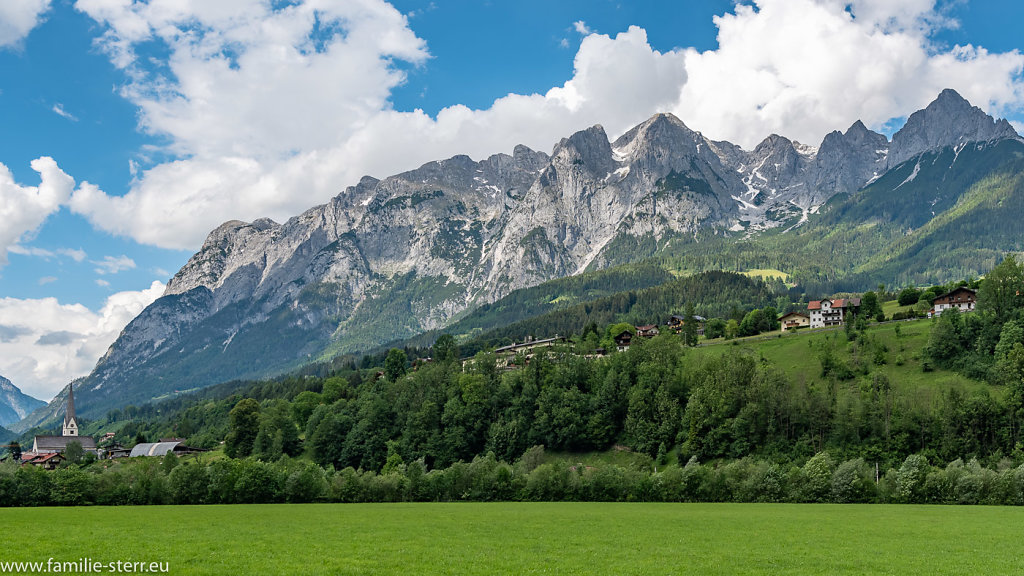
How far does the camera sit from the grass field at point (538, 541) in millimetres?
31172

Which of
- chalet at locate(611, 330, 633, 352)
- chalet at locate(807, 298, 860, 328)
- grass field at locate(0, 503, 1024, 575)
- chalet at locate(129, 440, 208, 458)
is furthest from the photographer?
chalet at locate(611, 330, 633, 352)

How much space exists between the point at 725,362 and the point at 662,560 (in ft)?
286

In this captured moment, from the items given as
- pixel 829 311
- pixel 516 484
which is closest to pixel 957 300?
pixel 829 311

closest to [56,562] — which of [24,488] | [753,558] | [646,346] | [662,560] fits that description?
[662,560]

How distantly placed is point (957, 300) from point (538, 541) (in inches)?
5794

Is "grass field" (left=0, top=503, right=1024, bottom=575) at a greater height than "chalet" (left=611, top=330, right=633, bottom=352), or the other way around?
"chalet" (left=611, top=330, right=633, bottom=352)

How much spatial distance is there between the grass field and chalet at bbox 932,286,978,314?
335 ft

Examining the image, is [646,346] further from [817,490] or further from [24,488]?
[24,488]

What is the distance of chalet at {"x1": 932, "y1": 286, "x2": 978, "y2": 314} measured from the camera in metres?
146

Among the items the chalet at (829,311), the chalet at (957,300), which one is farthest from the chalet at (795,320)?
the chalet at (957,300)

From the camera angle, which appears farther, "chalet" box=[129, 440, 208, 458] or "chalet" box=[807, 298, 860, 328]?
"chalet" box=[807, 298, 860, 328]

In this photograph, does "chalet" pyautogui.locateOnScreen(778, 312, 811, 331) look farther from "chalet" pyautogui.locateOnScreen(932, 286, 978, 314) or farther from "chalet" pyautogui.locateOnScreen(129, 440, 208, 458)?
"chalet" pyautogui.locateOnScreen(129, 440, 208, 458)

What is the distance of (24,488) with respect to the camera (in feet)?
246

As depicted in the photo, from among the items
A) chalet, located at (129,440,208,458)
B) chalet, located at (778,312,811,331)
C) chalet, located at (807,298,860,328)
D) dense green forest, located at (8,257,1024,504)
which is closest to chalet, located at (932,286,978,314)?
dense green forest, located at (8,257,1024,504)
